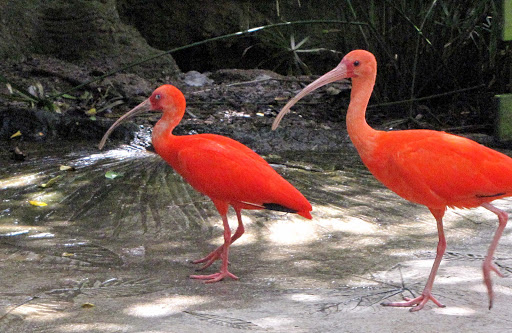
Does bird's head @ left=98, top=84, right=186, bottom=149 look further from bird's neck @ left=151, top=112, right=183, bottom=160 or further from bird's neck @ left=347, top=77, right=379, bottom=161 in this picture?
bird's neck @ left=347, top=77, right=379, bottom=161

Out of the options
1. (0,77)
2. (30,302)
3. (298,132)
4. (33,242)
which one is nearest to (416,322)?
(30,302)

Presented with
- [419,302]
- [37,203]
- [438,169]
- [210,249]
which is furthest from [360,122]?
[37,203]

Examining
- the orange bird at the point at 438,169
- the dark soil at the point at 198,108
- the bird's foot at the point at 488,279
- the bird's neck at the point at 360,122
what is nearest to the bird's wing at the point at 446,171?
the orange bird at the point at 438,169

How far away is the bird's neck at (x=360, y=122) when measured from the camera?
10.6ft

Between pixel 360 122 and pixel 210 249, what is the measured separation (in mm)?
1184

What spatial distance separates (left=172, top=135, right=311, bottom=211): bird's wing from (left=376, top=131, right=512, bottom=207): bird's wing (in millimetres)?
581

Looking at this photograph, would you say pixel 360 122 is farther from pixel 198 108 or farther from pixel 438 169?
pixel 198 108

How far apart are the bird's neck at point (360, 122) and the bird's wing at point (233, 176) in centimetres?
45

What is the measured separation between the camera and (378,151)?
125 inches

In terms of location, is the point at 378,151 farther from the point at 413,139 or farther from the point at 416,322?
the point at 416,322

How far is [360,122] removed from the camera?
10.8ft

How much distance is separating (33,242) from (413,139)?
2132 millimetres

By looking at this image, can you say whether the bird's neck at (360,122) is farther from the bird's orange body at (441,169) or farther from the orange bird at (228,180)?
the orange bird at (228,180)

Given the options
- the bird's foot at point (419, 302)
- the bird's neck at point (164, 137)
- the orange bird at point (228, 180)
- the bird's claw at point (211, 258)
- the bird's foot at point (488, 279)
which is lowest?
the bird's claw at point (211, 258)
